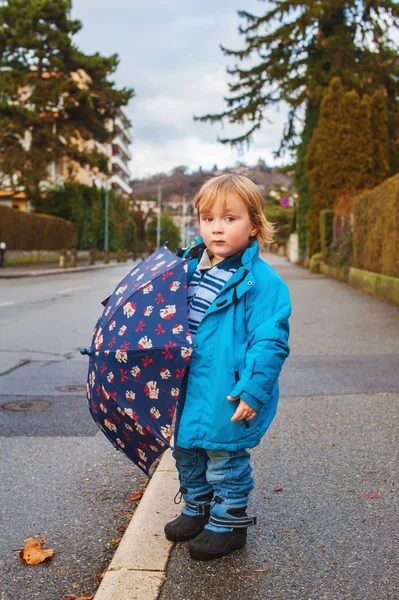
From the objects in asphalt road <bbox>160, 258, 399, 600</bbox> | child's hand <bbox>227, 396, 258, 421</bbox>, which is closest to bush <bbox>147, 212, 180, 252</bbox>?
asphalt road <bbox>160, 258, 399, 600</bbox>

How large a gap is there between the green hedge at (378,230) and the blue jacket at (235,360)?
36.7 ft

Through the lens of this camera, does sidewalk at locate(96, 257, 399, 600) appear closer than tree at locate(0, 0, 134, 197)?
Yes

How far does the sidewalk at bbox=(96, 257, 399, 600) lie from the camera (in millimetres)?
2543

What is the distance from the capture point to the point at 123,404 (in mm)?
2736

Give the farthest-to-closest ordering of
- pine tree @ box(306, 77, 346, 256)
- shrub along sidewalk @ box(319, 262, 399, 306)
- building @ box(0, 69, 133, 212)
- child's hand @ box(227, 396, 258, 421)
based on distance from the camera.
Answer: building @ box(0, 69, 133, 212) < pine tree @ box(306, 77, 346, 256) < shrub along sidewalk @ box(319, 262, 399, 306) < child's hand @ box(227, 396, 258, 421)

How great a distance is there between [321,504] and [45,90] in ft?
131

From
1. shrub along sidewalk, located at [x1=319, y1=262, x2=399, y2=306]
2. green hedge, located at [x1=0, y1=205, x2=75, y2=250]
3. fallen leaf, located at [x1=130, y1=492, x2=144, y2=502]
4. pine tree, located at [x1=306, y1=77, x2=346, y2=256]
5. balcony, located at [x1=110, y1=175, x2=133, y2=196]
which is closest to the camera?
fallen leaf, located at [x1=130, y1=492, x2=144, y2=502]

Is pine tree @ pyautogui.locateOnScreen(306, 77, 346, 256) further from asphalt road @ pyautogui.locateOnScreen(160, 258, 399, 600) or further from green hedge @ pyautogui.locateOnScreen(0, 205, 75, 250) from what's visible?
asphalt road @ pyautogui.locateOnScreen(160, 258, 399, 600)

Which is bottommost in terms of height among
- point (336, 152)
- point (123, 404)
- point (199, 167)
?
point (123, 404)

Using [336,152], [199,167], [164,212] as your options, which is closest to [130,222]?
[164,212]

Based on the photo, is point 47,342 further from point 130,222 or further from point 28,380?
point 130,222

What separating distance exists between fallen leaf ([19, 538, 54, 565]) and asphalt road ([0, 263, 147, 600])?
0.09 ft

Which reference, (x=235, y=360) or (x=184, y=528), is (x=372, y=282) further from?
(x=235, y=360)

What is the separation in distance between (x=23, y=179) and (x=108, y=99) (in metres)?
8.82
